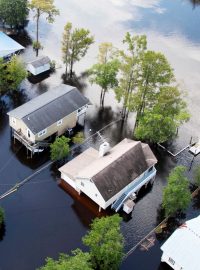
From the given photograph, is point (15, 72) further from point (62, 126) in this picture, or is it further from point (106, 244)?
point (106, 244)

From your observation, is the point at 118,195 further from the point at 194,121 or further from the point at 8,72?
the point at 8,72

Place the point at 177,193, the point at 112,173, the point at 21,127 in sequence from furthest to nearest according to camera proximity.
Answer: the point at 21,127 < the point at 112,173 < the point at 177,193

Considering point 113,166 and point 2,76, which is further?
point 2,76

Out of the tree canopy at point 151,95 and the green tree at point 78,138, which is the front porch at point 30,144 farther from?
the tree canopy at point 151,95

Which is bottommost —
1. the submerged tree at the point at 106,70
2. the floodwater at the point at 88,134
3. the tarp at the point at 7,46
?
the floodwater at the point at 88,134

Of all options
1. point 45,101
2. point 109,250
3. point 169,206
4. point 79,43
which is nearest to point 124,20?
point 79,43

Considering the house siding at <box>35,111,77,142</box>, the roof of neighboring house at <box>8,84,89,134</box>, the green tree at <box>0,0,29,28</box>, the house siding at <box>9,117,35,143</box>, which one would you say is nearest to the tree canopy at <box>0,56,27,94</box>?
the roof of neighboring house at <box>8,84,89,134</box>

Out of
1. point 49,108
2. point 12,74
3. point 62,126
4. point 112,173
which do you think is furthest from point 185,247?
point 12,74

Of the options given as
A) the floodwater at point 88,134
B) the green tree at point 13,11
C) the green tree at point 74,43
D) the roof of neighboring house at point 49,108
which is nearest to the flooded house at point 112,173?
the floodwater at point 88,134
